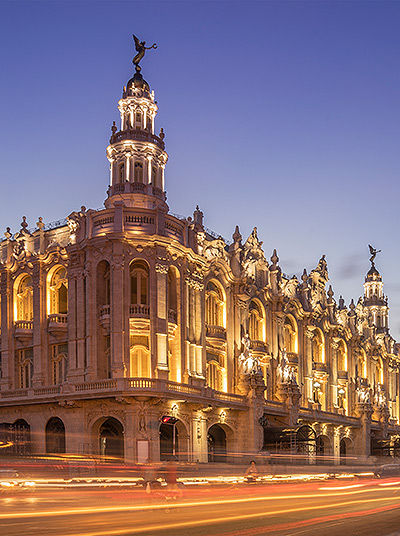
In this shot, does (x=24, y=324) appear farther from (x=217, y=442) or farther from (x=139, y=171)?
(x=217, y=442)

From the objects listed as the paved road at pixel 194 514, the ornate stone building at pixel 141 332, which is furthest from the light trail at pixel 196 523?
the ornate stone building at pixel 141 332

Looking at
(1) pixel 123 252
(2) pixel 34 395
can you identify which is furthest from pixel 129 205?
(2) pixel 34 395

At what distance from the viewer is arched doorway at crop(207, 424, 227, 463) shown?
5381 centimetres

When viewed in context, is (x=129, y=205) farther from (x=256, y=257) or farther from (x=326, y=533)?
(x=326, y=533)

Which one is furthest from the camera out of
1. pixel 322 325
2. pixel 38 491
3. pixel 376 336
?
pixel 376 336

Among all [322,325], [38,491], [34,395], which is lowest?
[38,491]

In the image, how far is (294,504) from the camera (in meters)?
27.6

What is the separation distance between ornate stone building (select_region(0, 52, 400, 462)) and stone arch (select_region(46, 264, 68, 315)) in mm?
78

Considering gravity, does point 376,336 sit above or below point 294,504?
above

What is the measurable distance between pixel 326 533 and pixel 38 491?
17030 millimetres

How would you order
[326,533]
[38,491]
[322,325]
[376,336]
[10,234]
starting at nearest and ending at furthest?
1. [326,533]
2. [38,491]
3. [10,234]
4. [322,325]
5. [376,336]

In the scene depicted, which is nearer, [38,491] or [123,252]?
[38,491]

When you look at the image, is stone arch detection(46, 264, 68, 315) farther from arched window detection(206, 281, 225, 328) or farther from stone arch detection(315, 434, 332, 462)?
stone arch detection(315, 434, 332, 462)

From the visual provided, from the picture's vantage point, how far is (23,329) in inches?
2105
